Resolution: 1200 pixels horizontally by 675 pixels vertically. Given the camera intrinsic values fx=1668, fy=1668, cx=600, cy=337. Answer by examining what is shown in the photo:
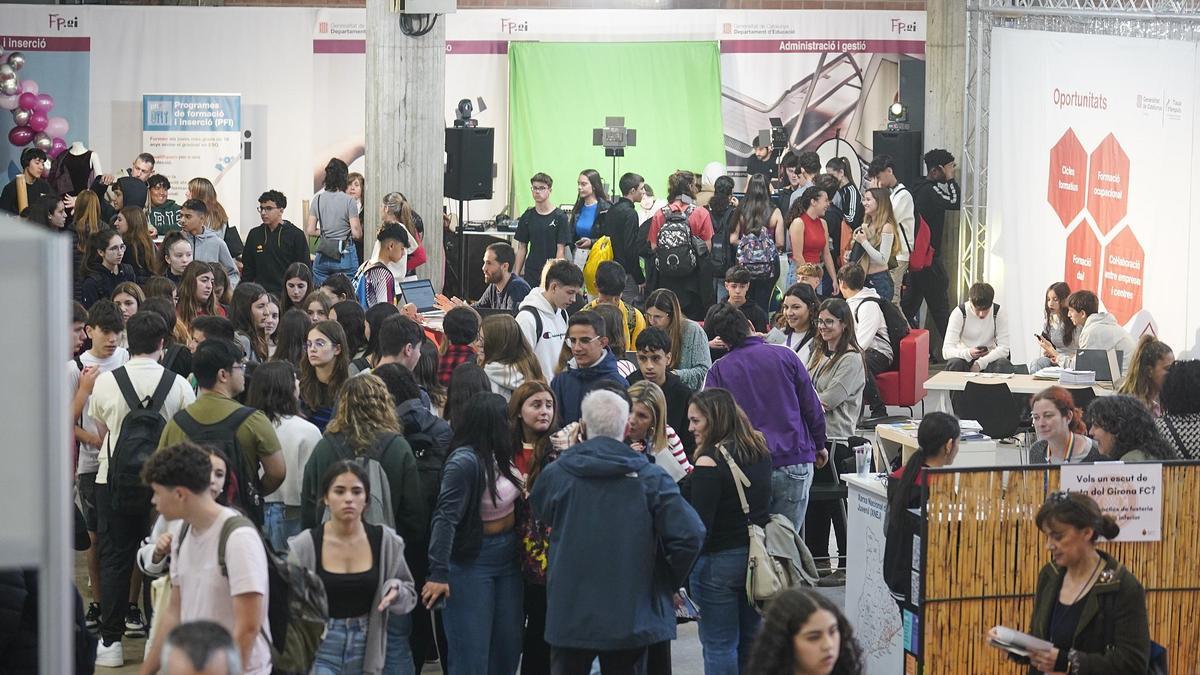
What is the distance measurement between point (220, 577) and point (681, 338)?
12.3ft

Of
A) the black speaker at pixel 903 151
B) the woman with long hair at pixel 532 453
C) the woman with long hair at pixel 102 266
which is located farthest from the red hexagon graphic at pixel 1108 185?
the woman with long hair at pixel 532 453

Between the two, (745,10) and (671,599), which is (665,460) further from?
(745,10)

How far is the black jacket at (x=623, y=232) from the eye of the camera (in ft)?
39.6

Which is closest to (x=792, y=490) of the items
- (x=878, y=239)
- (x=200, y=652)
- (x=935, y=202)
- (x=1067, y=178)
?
(x=200, y=652)

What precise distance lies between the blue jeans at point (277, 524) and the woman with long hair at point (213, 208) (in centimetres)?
518

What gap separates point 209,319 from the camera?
654 cm

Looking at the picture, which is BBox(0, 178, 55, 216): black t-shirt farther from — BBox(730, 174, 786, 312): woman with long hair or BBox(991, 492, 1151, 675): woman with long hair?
BBox(991, 492, 1151, 675): woman with long hair

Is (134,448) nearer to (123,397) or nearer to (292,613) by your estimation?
(123,397)

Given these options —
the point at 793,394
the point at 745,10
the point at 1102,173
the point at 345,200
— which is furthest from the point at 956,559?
the point at 745,10

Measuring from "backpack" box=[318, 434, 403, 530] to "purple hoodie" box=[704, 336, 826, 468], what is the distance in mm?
1851

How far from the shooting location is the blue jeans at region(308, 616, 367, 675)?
4.76 metres

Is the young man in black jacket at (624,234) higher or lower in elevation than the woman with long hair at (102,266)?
higher

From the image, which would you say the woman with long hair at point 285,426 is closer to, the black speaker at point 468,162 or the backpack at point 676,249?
the backpack at point 676,249

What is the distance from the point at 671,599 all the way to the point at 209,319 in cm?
248
